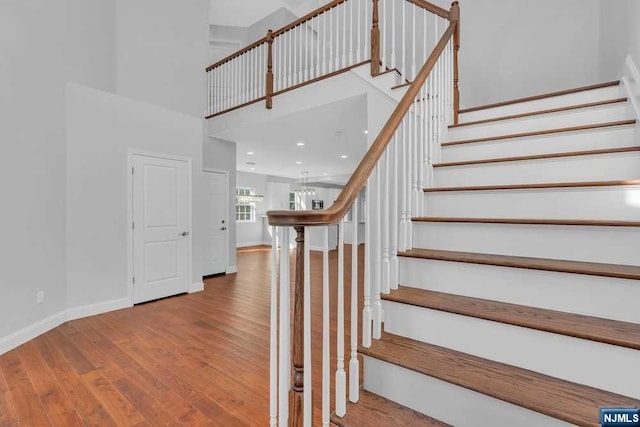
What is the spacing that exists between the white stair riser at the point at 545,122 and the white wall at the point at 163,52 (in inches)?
146

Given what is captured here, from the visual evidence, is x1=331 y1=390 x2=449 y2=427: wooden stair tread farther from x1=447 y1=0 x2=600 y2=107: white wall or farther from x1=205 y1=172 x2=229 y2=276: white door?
x1=205 y1=172 x2=229 y2=276: white door

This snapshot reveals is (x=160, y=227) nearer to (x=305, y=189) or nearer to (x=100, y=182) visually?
(x=100, y=182)

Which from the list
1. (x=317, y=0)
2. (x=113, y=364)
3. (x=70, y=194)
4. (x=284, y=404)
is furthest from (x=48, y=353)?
(x=317, y=0)

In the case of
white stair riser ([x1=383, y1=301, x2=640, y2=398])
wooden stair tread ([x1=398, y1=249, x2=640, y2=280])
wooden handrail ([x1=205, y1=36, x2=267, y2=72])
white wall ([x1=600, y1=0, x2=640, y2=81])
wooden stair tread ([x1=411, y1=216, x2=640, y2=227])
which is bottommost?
white stair riser ([x1=383, y1=301, x2=640, y2=398])

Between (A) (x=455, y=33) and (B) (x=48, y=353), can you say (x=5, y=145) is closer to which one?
(B) (x=48, y=353)

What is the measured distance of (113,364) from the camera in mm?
2350

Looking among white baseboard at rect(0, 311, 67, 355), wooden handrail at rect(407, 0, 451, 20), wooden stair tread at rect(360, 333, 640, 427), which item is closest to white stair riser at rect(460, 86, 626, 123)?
wooden handrail at rect(407, 0, 451, 20)

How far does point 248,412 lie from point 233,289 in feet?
9.90

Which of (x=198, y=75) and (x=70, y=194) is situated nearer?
(x=70, y=194)

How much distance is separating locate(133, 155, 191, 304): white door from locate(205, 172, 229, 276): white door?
1.08 m

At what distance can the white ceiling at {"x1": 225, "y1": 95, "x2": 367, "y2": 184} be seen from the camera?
13.6ft

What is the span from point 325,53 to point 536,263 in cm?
367

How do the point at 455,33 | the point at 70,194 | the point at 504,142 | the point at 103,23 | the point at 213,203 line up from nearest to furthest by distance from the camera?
the point at 504,142
the point at 455,33
the point at 70,194
the point at 103,23
the point at 213,203

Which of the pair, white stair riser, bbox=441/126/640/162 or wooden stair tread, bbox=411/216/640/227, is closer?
wooden stair tread, bbox=411/216/640/227
